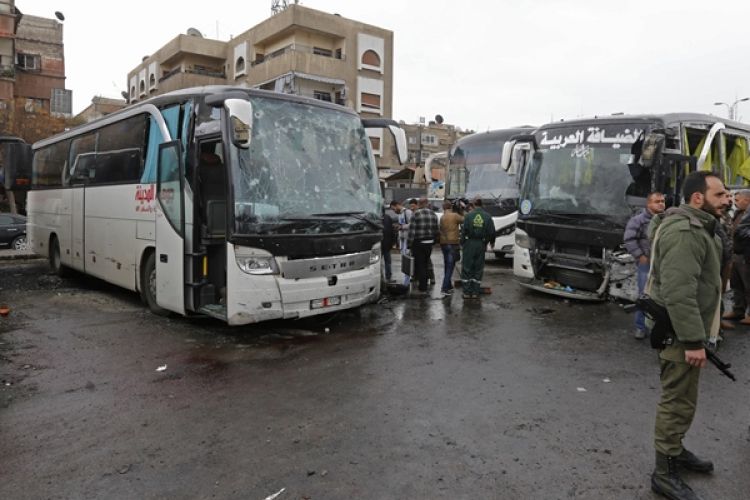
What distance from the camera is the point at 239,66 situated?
4331cm

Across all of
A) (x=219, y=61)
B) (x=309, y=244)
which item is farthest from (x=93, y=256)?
(x=219, y=61)

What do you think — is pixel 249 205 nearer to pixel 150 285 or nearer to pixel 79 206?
pixel 150 285

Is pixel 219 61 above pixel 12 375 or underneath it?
above

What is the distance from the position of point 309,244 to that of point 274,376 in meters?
1.88

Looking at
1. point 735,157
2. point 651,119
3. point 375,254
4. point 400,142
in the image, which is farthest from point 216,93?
point 735,157

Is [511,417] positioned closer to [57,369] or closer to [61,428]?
[61,428]

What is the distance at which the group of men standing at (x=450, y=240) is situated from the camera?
1015 cm

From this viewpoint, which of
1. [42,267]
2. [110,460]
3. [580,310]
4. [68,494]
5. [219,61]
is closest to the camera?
[68,494]

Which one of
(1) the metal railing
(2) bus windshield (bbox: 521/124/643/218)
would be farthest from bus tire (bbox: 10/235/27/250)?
(1) the metal railing

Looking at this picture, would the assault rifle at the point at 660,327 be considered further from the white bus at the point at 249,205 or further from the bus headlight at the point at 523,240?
the bus headlight at the point at 523,240

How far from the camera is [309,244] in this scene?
7.03 metres

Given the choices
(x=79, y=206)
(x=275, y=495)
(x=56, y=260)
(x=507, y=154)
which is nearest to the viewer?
(x=275, y=495)

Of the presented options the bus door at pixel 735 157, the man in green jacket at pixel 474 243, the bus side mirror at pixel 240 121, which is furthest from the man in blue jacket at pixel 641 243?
the bus side mirror at pixel 240 121

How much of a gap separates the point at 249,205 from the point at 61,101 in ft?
120
